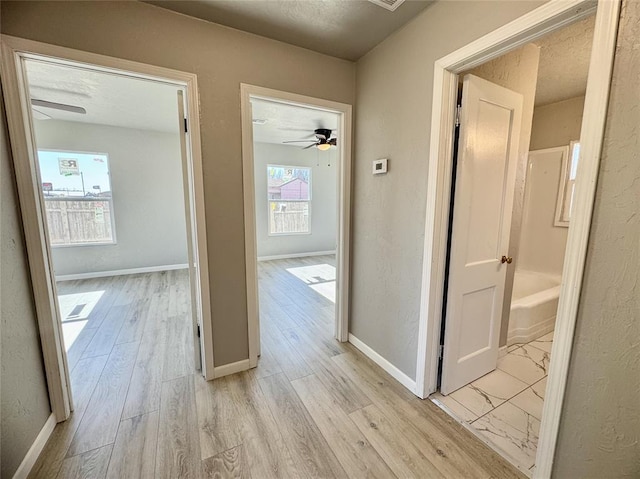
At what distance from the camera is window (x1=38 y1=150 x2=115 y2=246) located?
428cm

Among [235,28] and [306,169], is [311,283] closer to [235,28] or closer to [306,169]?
[306,169]

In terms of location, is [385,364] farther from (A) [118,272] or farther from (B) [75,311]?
(A) [118,272]

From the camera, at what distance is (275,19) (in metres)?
1.71

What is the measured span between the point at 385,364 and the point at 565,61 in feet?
9.41

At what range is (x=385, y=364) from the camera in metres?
Answer: 2.17

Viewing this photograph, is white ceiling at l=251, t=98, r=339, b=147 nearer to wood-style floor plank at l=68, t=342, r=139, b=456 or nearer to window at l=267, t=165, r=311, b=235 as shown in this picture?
window at l=267, t=165, r=311, b=235

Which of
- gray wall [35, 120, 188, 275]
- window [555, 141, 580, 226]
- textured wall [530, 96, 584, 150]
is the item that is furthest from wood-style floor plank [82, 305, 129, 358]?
textured wall [530, 96, 584, 150]

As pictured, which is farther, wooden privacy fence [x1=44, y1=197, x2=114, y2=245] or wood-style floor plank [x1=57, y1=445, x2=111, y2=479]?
wooden privacy fence [x1=44, y1=197, x2=114, y2=245]

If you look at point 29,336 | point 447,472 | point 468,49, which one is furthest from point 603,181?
point 29,336

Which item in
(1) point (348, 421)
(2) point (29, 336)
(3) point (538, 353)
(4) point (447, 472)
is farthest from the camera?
(3) point (538, 353)

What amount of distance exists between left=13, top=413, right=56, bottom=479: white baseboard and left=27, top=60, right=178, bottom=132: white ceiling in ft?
7.67

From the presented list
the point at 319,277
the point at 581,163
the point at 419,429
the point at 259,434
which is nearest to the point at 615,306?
the point at 581,163

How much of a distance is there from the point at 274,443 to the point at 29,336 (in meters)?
1.47

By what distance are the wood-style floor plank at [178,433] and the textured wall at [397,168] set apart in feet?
4.67
